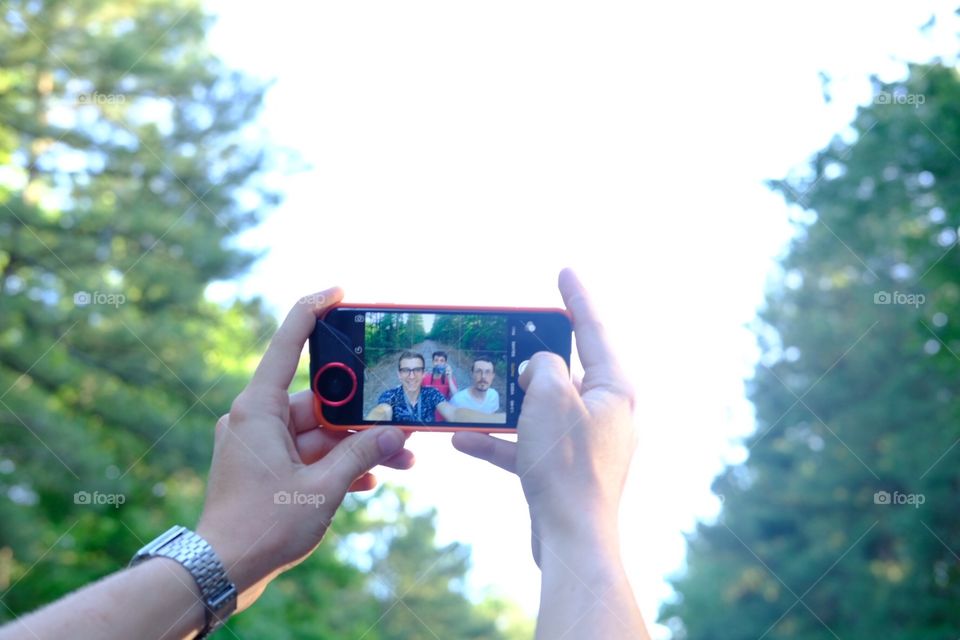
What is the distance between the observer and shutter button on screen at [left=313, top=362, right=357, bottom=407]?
7.25ft

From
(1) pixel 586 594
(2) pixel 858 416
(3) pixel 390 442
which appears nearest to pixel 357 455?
(3) pixel 390 442

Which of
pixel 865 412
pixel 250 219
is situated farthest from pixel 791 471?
pixel 250 219

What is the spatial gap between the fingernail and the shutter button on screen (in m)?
0.25

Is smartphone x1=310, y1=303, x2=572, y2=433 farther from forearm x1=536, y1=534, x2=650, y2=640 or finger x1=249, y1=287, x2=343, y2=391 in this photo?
forearm x1=536, y1=534, x2=650, y2=640

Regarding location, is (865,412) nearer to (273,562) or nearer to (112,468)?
(112,468)

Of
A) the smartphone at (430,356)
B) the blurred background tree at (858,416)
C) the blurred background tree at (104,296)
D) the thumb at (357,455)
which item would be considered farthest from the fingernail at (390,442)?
the blurred background tree at (104,296)

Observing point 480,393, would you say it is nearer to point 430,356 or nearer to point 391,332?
point 430,356

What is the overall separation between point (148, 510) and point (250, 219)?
5630 millimetres

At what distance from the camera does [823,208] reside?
8.79 meters

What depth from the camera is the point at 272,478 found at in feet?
5.95

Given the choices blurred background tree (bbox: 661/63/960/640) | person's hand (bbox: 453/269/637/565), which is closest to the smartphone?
person's hand (bbox: 453/269/637/565)

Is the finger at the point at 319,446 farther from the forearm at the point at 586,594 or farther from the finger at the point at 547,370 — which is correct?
the forearm at the point at 586,594

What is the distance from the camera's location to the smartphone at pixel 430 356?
2.25m

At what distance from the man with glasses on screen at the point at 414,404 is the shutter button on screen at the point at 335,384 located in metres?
0.07
